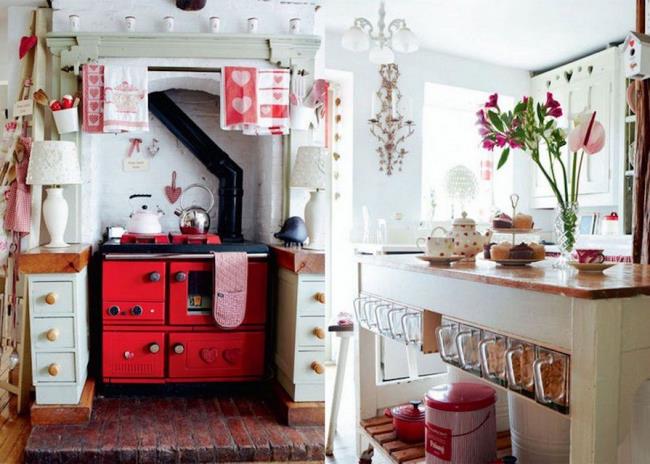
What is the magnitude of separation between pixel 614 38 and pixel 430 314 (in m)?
4.10

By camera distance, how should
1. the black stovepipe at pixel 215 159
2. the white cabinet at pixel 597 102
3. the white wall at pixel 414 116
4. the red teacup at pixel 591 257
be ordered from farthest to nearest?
the white wall at pixel 414 116 < the white cabinet at pixel 597 102 < the black stovepipe at pixel 215 159 < the red teacup at pixel 591 257

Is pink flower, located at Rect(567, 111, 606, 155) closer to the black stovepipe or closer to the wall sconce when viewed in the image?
the black stovepipe

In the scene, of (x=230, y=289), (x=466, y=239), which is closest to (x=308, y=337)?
(x=230, y=289)

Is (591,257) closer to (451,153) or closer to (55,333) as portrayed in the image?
(55,333)

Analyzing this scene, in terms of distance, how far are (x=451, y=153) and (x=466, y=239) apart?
3.96m

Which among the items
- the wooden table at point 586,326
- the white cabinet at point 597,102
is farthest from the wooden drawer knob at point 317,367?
the white cabinet at point 597,102

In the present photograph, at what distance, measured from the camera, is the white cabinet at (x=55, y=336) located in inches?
116

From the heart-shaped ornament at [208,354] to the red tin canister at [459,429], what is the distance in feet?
5.45

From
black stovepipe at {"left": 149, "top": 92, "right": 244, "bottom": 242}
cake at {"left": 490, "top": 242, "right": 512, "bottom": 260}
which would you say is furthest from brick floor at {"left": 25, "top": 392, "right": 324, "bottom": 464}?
cake at {"left": 490, "top": 242, "right": 512, "bottom": 260}

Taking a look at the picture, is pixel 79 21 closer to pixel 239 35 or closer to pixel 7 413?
pixel 239 35

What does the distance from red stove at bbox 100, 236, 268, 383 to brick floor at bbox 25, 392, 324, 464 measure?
22 centimetres

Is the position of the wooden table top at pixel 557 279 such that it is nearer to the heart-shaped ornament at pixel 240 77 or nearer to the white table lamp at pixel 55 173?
the heart-shaped ornament at pixel 240 77

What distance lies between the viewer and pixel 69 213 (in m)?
3.46

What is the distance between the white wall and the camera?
5.17 m
